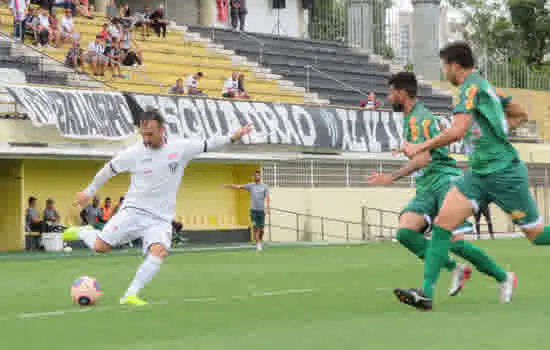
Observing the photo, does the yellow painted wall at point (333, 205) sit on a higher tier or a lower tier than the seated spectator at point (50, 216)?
lower

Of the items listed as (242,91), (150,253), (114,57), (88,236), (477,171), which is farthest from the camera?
(242,91)

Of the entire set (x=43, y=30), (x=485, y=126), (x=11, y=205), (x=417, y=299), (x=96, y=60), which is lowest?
(x=11, y=205)

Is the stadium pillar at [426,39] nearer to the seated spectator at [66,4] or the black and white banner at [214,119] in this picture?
the black and white banner at [214,119]

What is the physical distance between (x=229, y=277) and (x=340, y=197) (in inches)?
798

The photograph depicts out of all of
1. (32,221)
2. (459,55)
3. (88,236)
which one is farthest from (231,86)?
(459,55)

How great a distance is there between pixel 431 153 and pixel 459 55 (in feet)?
6.99

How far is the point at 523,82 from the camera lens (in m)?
46.6

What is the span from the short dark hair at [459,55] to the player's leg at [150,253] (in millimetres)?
3405

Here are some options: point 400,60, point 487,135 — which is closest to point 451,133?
point 487,135

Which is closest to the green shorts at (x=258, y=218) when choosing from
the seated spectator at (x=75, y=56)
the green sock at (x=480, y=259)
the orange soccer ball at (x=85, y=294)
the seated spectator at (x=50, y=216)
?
the seated spectator at (x=50, y=216)

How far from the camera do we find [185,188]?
3209cm

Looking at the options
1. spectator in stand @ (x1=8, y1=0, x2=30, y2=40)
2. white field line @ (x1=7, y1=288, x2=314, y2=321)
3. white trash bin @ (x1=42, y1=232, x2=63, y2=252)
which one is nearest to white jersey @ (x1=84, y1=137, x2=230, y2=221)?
white field line @ (x1=7, y1=288, x2=314, y2=321)

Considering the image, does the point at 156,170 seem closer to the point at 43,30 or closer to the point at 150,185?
the point at 150,185

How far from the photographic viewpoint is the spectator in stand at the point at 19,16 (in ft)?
98.4
